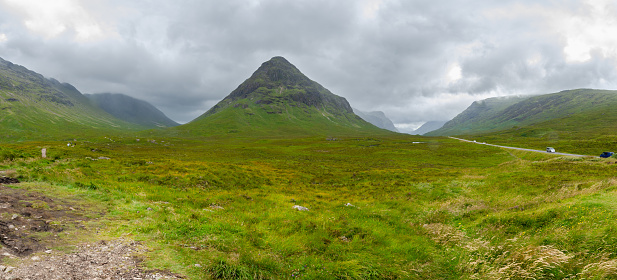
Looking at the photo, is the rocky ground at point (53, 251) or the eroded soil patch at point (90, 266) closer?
the eroded soil patch at point (90, 266)

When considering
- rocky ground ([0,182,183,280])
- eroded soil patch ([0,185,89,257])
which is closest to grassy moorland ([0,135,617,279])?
rocky ground ([0,182,183,280])

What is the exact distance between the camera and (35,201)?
10305 millimetres

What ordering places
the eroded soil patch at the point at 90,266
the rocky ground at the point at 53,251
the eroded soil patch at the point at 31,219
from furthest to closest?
the eroded soil patch at the point at 31,219
the rocky ground at the point at 53,251
the eroded soil patch at the point at 90,266

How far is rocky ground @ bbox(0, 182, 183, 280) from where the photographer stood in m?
5.70

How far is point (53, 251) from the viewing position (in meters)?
6.64

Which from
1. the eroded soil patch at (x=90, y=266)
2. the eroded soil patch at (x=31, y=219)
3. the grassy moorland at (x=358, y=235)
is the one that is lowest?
the grassy moorland at (x=358, y=235)

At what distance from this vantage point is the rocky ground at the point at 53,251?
18.7 ft

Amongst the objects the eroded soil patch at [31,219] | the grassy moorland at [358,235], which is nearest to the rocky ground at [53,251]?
the eroded soil patch at [31,219]

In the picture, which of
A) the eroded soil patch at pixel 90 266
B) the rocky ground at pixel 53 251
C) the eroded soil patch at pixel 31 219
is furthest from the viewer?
the eroded soil patch at pixel 31 219

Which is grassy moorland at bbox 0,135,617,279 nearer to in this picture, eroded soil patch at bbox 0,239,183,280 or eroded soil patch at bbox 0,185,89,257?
eroded soil patch at bbox 0,239,183,280

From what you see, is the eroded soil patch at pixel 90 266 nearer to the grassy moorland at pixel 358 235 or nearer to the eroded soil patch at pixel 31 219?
the grassy moorland at pixel 358 235

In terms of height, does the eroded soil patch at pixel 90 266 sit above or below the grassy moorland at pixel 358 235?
above

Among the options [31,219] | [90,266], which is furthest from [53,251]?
[31,219]

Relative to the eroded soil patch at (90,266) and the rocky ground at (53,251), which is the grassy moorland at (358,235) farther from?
the rocky ground at (53,251)
